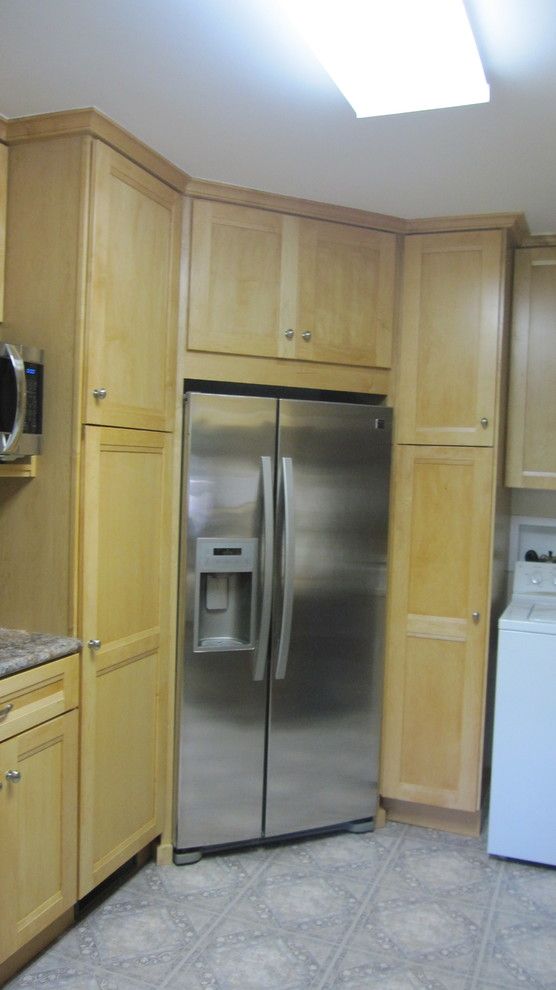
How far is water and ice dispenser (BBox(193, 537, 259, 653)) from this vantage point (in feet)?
8.68

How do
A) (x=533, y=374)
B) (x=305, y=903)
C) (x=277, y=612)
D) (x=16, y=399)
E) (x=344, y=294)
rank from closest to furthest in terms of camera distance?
1. (x=16, y=399)
2. (x=305, y=903)
3. (x=277, y=612)
4. (x=344, y=294)
5. (x=533, y=374)

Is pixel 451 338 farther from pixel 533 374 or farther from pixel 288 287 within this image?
pixel 288 287

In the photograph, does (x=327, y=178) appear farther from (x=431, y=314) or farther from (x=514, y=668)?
(x=514, y=668)

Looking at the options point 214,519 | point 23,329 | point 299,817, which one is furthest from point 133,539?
point 299,817

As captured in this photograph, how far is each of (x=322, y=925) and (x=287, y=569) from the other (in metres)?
1.08

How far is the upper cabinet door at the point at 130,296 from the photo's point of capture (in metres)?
2.24

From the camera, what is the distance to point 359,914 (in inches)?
96.5

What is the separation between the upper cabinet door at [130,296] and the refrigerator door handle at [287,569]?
42 centimetres

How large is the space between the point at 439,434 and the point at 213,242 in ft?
3.46

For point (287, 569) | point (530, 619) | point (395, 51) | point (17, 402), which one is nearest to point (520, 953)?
point (530, 619)

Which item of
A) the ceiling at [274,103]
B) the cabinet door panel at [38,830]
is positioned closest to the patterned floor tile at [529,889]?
the cabinet door panel at [38,830]

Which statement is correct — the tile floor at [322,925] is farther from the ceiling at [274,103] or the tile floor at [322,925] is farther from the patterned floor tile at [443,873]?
the ceiling at [274,103]

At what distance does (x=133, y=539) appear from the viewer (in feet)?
8.11

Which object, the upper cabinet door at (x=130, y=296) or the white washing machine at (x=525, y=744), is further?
the white washing machine at (x=525, y=744)
